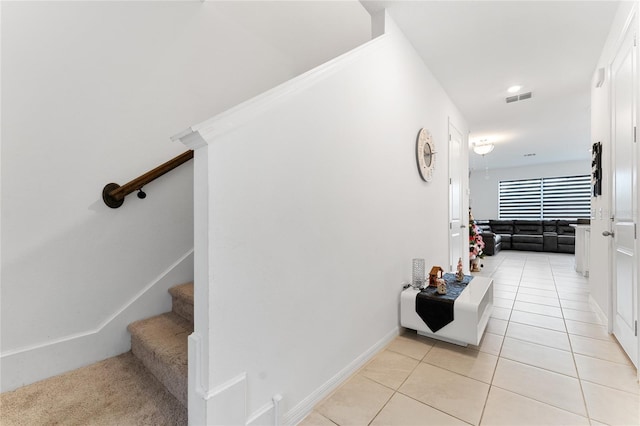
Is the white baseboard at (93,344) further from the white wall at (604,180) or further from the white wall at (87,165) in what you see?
the white wall at (604,180)

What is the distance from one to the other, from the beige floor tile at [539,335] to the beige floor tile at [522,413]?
2.96ft

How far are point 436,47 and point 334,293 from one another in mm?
2663

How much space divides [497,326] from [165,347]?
8.95 feet

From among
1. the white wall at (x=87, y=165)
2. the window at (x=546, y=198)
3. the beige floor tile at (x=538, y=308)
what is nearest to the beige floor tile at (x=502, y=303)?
the beige floor tile at (x=538, y=308)

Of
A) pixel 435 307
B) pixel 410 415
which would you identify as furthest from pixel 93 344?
pixel 435 307

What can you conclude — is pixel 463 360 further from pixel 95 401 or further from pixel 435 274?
pixel 95 401

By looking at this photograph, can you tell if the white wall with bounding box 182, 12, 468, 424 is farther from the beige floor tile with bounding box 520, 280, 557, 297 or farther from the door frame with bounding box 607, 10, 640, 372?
the beige floor tile with bounding box 520, 280, 557, 297

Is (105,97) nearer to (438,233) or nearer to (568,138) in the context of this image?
(438,233)

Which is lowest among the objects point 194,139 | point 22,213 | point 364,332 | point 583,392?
point 583,392

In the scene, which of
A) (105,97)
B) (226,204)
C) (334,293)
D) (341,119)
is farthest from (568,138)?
(105,97)

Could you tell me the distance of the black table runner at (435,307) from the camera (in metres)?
2.02

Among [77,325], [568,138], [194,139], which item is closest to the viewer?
[194,139]

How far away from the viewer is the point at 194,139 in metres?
0.99

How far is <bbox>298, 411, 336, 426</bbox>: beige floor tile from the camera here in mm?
1309
